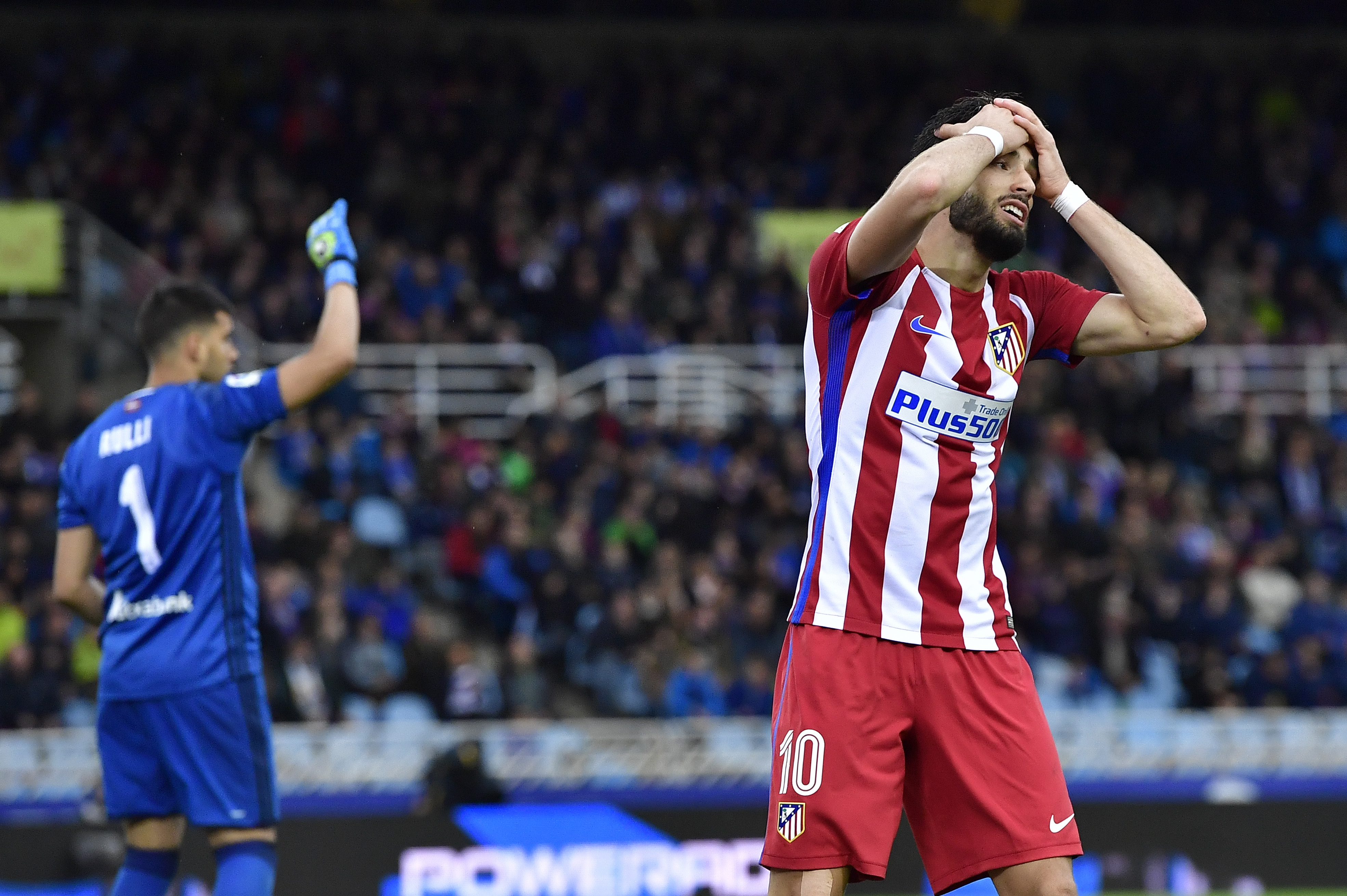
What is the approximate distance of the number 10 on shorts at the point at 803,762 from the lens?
13.0 ft

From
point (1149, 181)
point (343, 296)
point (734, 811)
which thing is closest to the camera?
point (343, 296)

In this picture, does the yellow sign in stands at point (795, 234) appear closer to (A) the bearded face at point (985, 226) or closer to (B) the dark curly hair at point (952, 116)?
(B) the dark curly hair at point (952, 116)

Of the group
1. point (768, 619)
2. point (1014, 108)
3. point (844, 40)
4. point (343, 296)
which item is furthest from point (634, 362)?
point (1014, 108)

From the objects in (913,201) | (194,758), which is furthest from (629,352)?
(913,201)

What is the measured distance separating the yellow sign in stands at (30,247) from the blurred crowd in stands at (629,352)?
1.13 metres

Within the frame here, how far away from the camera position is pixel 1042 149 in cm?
425

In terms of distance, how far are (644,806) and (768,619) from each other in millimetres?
4641

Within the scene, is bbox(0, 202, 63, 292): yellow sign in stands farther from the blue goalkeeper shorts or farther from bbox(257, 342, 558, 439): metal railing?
the blue goalkeeper shorts

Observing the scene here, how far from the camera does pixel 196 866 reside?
7.73 m

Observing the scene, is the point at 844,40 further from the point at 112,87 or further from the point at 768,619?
the point at 768,619

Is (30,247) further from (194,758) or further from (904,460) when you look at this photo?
(904,460)

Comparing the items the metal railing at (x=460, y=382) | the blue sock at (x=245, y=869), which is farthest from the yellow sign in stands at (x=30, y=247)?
the blue sock at (x=245, y=869)

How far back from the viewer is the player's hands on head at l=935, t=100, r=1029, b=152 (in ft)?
13.5

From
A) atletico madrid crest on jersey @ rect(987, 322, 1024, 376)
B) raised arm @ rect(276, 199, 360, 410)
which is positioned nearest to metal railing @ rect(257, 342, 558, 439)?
raised arm @ rect(276, 199, 360, 410)
